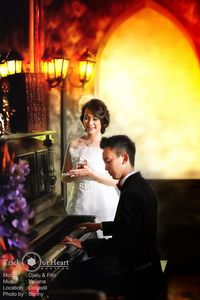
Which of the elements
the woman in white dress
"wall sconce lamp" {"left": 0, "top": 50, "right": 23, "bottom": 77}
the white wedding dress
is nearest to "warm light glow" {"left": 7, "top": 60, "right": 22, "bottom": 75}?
"wall sconce lamp" {"left": 0, "top": 50, "right": 23, "bottom": 77}

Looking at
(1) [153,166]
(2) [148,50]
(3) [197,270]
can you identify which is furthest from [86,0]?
(3) [197,270]

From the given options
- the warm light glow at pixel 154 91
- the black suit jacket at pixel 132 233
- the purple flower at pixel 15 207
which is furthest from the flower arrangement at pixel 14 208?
the warm light glow at pixel 154 91

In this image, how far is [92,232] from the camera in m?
3.34

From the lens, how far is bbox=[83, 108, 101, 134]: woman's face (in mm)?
3328

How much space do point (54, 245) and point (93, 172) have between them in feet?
1.84

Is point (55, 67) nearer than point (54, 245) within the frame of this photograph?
No

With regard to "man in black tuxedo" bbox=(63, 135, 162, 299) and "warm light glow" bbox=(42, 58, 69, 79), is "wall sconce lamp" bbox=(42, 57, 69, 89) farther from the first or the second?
"man in black tuxedo" bbox=(63, 135, 162, 299)

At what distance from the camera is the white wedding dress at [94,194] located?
3.32 metres

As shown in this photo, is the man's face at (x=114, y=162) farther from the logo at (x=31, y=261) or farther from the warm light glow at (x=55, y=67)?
the logo at (x=31, y=261)

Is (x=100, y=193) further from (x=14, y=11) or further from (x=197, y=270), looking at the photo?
(x=14, y=11)

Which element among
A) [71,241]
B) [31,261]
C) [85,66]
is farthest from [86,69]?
[31,261]

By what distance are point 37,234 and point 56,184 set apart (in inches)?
15.6

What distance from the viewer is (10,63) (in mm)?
3422

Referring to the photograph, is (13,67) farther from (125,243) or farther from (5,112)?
(125,243)
